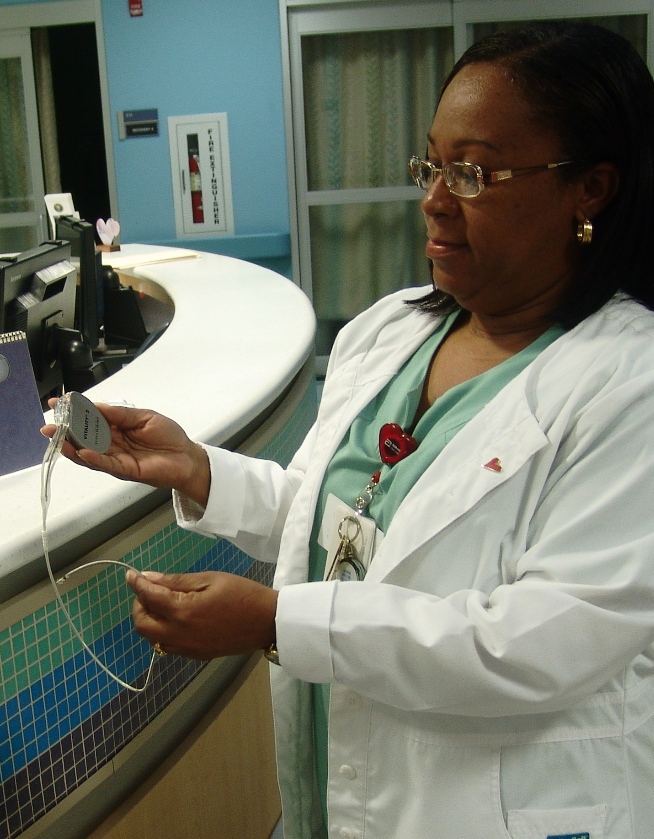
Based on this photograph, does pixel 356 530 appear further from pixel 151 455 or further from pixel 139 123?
pixel 139 123

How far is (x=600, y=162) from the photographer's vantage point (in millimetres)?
958

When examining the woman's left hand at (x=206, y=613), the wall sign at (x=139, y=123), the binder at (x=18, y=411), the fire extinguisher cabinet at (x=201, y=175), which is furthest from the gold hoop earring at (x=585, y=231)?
the wall sign at (x=139, y=123)

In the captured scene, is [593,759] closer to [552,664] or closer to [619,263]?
[552,664]

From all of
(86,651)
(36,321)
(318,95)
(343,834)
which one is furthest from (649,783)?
(318,95)

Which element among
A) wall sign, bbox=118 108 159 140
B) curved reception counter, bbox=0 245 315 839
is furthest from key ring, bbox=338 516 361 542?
wall sign, bbox=118 108 159 140

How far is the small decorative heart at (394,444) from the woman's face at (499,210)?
19cm

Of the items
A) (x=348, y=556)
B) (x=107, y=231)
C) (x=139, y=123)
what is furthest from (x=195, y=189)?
(x=348, y=556)

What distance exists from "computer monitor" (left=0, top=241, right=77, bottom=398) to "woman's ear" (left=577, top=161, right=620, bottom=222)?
132 cm

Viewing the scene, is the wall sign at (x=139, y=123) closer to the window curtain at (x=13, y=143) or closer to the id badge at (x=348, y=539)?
the window curtain at (x=13, y=143)

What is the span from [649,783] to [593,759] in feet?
0.28

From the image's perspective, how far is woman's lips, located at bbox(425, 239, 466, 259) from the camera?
1.02 meters

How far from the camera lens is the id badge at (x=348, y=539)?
1023 millimetres

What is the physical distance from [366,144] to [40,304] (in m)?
4.19

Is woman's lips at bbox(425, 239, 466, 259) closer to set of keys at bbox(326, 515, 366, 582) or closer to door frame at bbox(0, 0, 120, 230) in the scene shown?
set of keys at bbox(326, 515, 366, 582)
